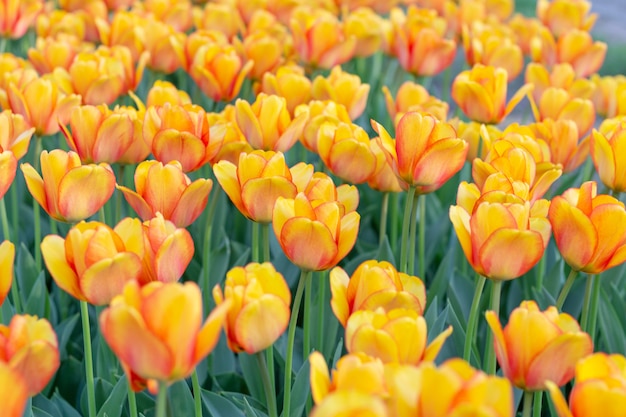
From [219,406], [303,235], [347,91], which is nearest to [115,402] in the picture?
[219,406]

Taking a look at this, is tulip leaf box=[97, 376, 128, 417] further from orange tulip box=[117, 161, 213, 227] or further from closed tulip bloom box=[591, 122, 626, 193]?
closed tulip bloom box=[591, 122, 626, 193]

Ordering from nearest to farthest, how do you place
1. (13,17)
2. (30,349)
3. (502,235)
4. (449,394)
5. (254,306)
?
(449,394)
(30,349)
(254,306)
(502,235)
(13,17)

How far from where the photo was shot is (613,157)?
145cm

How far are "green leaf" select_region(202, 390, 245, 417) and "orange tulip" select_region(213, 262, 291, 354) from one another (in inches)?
10.9

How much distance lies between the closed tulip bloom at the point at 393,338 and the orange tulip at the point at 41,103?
1020 mm

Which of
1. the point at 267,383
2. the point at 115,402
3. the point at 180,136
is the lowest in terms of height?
the point at 115,402

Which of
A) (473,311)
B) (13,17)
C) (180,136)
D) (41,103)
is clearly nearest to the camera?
(473,311)

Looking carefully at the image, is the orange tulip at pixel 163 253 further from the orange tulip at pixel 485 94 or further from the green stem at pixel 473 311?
the orange tulip at pixel 485 94

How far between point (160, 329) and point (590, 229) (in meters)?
0.63

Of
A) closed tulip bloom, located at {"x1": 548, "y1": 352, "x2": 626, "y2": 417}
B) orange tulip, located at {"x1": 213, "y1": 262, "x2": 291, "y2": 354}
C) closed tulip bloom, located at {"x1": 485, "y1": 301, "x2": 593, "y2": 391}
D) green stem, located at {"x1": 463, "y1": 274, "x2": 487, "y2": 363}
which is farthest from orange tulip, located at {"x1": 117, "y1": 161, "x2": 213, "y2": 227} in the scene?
closed tulip bloom, located at {"x1": 548, "y1": 352, "x2": 626, "y2": 417}

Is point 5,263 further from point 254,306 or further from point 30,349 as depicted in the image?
point 254,306

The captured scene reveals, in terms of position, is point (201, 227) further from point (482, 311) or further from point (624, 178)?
point (624, 178)

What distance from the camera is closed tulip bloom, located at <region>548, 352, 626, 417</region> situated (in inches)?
29.6

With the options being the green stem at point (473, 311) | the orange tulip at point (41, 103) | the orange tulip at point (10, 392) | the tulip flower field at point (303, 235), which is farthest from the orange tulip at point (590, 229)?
the orange tulip at point (41, 103)
